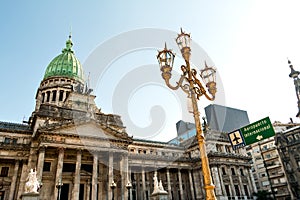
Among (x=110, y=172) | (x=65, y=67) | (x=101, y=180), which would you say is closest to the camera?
(x=110, y=172)

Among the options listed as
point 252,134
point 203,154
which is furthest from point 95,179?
point 203,154

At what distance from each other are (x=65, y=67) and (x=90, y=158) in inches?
1041

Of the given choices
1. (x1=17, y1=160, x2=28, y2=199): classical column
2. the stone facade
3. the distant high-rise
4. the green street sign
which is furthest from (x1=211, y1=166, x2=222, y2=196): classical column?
(x1=17, y1=160, x2=28, y2=199): classical column

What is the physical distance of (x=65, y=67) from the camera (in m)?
51.7

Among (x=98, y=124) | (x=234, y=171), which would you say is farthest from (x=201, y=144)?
(x=234, y=171)

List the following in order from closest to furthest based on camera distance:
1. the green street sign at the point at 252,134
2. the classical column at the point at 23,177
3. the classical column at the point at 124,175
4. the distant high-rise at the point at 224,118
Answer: the green street sign at the point at 252,134 < the classical column at the point at 23,177 < the classical column at the point at 124,175 < the distant high-rise at the point at 224,118

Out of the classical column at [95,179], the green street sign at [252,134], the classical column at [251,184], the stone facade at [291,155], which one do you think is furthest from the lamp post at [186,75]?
the stone facade at [291,155]

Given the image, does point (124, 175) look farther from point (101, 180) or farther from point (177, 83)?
point (177, 83)

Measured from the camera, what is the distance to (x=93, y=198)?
91.1 feet

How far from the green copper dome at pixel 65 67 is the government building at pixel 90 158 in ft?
1.06

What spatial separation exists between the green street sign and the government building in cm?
1166

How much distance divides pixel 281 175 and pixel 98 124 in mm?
47167

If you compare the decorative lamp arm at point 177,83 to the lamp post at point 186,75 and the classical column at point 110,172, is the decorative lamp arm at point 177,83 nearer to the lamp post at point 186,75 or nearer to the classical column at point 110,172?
the lamp post at point 186,75

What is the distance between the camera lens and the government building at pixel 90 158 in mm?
29203
